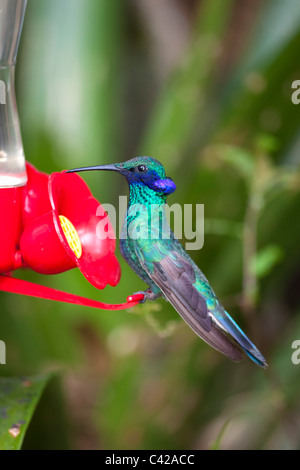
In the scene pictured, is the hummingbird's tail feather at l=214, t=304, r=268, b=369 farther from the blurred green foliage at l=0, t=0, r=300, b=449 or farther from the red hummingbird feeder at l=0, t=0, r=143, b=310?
the blurred green foliage at l=0, t=0, r=300, b=449

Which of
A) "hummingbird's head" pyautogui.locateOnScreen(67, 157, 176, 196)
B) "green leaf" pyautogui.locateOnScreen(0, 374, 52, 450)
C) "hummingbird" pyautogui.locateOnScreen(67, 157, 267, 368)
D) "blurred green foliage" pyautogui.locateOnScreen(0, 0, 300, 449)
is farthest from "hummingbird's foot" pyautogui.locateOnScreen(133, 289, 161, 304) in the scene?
"blurred green foliage" pyautogui.locateOnScreen(0, 0, 300, 449)

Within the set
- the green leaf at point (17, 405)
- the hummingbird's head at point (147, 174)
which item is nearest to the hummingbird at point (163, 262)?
the hummingbird's head at point (147, 174)

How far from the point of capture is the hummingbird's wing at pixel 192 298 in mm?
898

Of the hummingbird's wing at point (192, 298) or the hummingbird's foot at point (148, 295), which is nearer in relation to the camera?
the hummingbird's wing at point (192, 298)

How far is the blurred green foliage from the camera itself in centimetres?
179

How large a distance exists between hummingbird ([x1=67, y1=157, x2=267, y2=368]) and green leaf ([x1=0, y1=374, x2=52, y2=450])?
1.03 ft

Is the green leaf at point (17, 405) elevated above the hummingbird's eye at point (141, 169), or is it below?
below

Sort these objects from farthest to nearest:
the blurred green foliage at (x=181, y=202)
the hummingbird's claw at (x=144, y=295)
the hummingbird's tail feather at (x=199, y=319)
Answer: the blurred green foliage at (x=181, y=202) → the hummingbird's claw at (x=144, y=295) → the hummingbird's tail feather at (x=199, y=319)

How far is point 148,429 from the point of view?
1.95 m

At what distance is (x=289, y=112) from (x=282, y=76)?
10cm

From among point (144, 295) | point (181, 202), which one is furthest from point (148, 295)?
point (181, 202)

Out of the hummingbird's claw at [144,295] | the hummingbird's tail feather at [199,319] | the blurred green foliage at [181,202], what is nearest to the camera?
the hummingbird's tail feather at [199,319]

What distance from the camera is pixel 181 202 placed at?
1.83 meters

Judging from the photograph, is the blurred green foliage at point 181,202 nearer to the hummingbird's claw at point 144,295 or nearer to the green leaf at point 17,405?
the green leaf at point 17,405
